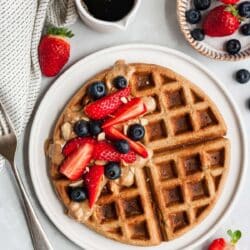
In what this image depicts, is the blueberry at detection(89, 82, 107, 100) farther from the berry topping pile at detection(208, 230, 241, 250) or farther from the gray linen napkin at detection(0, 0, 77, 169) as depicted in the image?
the berry topping pile at detection(208, 230, 241, 250)

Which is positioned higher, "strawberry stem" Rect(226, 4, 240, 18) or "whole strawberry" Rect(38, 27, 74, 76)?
"strawberry stem" Rect(226, 4, 240, 18)

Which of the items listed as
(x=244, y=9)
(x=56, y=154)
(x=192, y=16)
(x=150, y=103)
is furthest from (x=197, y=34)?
(x=56, y=154)

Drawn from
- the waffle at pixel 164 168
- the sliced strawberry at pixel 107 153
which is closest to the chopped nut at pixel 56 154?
the waffle at pixel 164 168

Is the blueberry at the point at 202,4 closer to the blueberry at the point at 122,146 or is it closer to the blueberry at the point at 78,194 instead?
the blueberry at the point at 122,146

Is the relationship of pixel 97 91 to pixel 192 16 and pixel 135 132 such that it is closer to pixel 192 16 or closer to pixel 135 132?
pixel 135 132

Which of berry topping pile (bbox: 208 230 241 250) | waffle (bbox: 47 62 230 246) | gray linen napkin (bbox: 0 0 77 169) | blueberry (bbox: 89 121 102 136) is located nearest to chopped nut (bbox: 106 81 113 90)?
waffle (bbox: 47 62 230 246)

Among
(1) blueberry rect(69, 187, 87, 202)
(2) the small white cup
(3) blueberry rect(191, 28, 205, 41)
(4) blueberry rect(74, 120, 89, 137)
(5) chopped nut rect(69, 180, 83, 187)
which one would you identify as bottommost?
(1) blueberry rect(69, 187, 87, 202)
